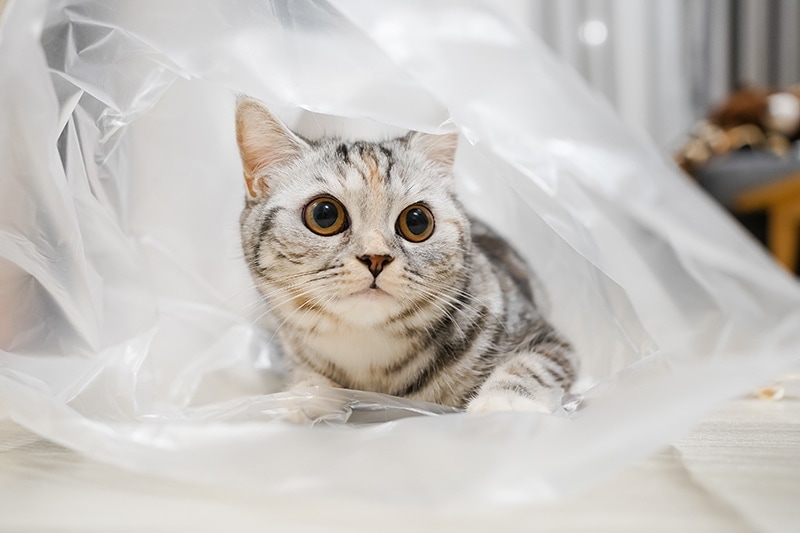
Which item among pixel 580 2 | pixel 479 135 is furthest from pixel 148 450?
pixel 580 2

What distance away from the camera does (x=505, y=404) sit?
2.78 ft

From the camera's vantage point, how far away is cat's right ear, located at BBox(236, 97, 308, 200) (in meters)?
1.01

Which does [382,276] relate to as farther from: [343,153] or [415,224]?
[343,153]

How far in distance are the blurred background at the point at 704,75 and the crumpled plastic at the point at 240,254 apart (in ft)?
7.64

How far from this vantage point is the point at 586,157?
1.08 m

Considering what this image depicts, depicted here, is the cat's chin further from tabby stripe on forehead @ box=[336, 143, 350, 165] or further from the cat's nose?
tabby stripe on forehead @ box=[336, 143, 350, 165]

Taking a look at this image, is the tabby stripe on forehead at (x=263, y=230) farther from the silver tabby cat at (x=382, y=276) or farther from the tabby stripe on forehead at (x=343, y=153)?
the tabby stripe on forehead at (x=343, y=153)

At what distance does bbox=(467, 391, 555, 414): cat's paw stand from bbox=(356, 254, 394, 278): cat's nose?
0.22m

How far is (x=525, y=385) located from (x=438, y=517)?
0.35 meters

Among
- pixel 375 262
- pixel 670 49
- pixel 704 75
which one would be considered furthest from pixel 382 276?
pixel 704 75

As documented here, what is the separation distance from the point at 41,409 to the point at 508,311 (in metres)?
0.70

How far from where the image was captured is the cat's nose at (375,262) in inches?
35.4

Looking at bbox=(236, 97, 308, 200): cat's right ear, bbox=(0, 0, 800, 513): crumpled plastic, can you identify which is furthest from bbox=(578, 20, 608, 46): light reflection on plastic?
bbox=(236, 97, 308, 200): cat's right ear

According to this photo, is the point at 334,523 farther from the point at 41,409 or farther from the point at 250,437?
the point at 41,409
